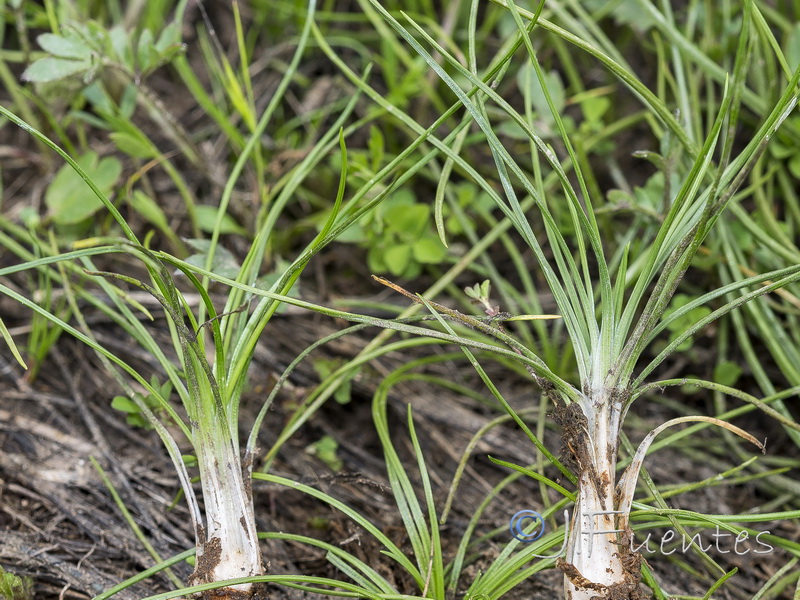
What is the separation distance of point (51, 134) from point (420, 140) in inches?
45.8

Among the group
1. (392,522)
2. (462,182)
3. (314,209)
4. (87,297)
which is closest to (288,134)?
(314,209)

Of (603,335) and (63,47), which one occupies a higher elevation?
(63,47)

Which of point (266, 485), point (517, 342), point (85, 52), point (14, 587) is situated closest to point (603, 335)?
point (517, 342)

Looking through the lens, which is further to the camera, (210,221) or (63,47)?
(210,221)

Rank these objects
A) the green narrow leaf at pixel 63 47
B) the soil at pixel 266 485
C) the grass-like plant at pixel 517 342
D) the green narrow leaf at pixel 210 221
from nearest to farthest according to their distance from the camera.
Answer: the grass-like plant at pixel 517 342, the soil at pixel 266 485, the green narrow leaf at pixel 63 47, the green narrow leaf at pixel 210 221

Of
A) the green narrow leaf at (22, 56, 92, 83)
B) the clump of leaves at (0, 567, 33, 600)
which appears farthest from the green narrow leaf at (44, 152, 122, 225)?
the clump of leaves at (0, 567, 33, 600)

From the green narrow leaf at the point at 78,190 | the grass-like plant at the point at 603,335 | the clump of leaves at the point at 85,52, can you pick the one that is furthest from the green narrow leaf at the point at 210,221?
the grass-like plant at the point at 603,335

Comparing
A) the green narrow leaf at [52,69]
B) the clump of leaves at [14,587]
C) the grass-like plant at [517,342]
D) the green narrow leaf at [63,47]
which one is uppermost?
the green narrow leaf at [63,47]

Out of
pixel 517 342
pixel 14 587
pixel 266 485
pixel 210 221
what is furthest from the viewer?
pixel 210 221

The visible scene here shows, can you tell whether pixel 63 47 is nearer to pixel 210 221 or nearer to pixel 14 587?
pixel 210 221

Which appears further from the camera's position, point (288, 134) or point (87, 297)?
point (288, 134)

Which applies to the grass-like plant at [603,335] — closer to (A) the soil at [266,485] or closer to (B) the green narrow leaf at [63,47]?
(A) the soil at [266,485]

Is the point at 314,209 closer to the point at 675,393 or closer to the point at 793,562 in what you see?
the point at 675,393

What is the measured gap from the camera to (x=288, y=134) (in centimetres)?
187
